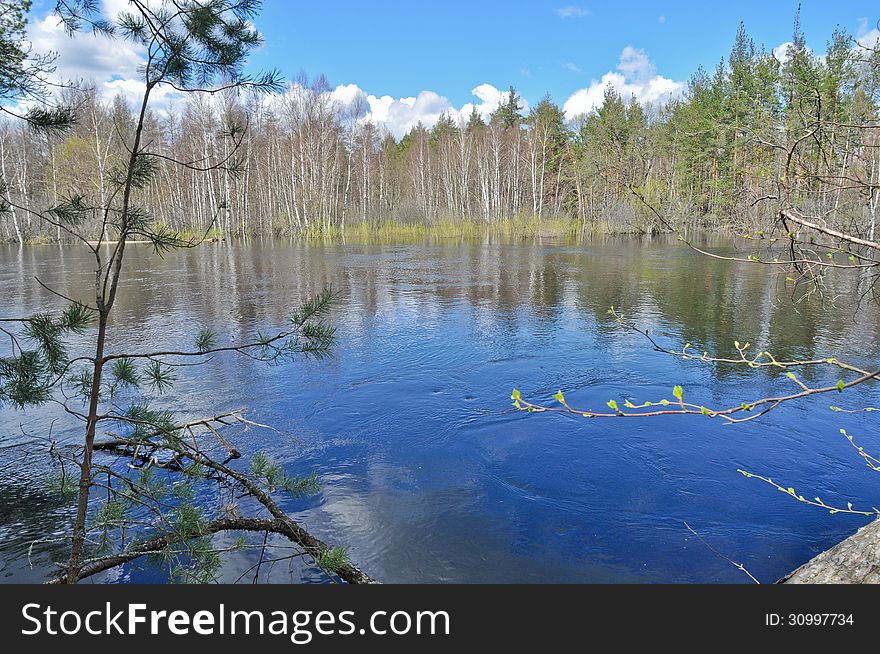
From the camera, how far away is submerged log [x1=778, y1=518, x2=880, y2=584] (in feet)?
8.91

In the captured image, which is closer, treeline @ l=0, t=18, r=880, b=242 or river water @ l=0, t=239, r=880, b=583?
river water @ l=0, t=239, r=880, b=583

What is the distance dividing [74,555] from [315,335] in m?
1.47

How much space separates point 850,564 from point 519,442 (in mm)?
3103

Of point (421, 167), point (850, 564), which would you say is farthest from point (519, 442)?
point (421, 167)

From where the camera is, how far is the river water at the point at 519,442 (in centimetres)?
397

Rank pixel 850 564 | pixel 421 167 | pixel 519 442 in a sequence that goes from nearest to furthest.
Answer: pixel 850 564 < pixel 519 442 < pixel 421 167

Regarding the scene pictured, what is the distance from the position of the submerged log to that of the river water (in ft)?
1.95

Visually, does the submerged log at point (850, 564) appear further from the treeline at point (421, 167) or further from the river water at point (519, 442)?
the treeline at point (421, 167)

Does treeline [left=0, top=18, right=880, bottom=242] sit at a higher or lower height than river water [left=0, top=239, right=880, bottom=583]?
higher

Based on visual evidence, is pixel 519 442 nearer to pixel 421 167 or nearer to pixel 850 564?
pixel 850 564

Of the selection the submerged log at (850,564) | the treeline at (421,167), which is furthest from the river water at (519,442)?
the treeline at (421,167)

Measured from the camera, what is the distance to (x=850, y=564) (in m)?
2.86

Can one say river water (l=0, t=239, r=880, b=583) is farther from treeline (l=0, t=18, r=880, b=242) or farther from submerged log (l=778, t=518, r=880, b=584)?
treeline (l=0, t=18, r=880, b=242)

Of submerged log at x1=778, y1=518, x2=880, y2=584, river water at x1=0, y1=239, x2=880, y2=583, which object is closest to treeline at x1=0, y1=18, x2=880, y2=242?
river water at x1=0, y1=239, x2=880, y2=583
